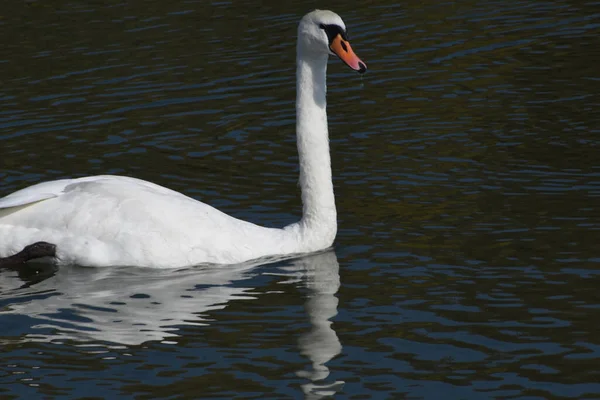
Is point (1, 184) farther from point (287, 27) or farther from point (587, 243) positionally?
point (287, 27)

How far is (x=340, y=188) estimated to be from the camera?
12.6 meters

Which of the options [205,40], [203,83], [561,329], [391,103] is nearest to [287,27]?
[205,40]

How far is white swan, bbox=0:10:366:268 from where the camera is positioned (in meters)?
10.5

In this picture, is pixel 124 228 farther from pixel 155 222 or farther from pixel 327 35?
pixel 327 35

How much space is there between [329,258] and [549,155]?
335cm

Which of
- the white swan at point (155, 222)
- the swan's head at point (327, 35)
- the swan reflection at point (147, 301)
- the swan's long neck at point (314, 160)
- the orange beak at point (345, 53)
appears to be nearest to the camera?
the swan reflection at point (147, 301)

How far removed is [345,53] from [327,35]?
253 millimetres

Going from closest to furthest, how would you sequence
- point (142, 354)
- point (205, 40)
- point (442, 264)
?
point (142, 354) → point (442, 264) → point (205, 40)

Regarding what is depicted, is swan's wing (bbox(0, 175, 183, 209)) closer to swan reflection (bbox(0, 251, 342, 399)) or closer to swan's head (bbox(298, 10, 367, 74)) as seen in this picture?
swan reflection (bbox(0, 251, 342, 399))

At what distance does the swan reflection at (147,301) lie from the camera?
8.92m

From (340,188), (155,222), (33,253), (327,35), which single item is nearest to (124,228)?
(155,222)

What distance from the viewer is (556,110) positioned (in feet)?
48.0

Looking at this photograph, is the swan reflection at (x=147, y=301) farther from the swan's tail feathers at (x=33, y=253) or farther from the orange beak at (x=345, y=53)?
the orange beak at (x=345, y=53)

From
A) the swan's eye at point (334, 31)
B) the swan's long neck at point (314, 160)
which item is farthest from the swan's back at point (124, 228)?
the swan's eye at point (334, 31)
